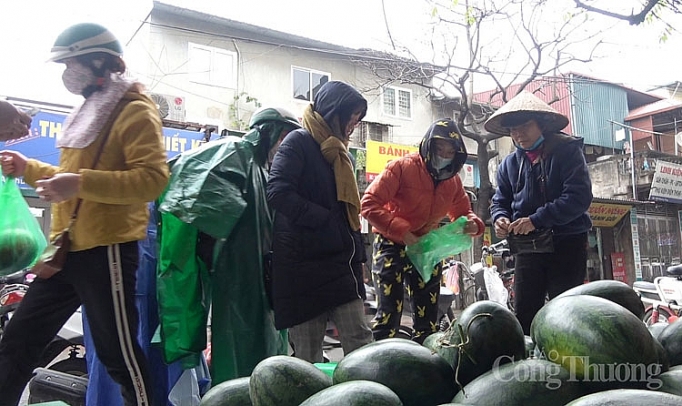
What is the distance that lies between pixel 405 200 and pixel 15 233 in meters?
2.04

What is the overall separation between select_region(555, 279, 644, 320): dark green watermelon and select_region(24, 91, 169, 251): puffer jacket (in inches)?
63.0

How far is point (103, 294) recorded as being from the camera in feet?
6.70

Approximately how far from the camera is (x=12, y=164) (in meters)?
2.18

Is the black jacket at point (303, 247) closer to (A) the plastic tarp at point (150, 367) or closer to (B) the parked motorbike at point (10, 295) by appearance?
(A) the plastic tarp at point (150, 367)

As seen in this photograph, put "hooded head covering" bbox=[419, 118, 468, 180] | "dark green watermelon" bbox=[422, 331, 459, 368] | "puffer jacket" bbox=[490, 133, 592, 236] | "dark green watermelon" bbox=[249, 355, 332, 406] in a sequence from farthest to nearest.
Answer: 1. "hooded head covering" bbox=[419, 118, 468, 180]
2. "puffer jacket" bbox=[490, 133, 592, 236]
3. "dark green watermelon" bbox=[422, 331, 459, 368]
4. "dark green watermelon" bbox=[249, 355, 332, 406]

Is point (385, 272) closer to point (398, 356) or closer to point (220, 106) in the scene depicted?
point (398, 356)

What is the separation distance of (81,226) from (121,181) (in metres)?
0.26

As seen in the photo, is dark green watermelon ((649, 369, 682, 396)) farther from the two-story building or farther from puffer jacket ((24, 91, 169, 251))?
the two-story building

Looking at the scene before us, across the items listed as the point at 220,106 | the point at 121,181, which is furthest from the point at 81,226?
the point at 220,106

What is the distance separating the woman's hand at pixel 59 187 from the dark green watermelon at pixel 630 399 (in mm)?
1800

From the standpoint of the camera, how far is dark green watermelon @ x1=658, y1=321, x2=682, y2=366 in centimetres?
112

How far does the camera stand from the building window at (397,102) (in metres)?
16.1

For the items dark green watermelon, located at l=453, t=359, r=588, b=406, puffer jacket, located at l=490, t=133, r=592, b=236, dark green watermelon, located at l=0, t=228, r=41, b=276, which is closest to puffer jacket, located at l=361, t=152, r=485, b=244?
puffer jacket, located at l=490, t=133, r=592, b=236

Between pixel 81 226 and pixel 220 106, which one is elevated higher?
pixel 220 106
